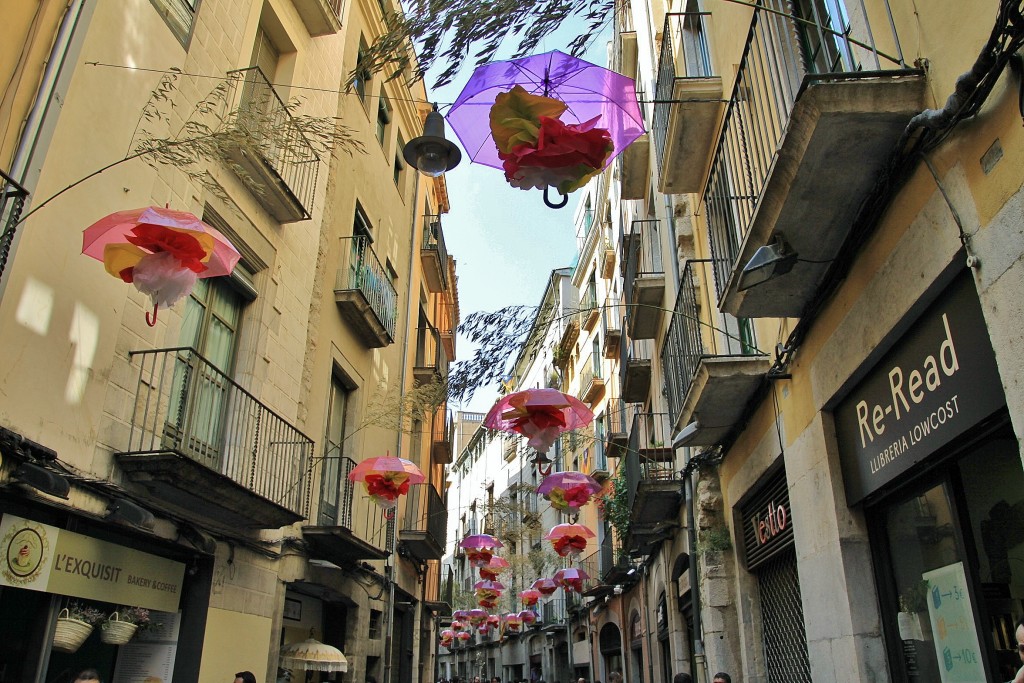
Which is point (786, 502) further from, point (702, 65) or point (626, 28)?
point (626, 28)

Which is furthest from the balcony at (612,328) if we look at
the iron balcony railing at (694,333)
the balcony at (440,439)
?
the iron balcony railing at (694,333)

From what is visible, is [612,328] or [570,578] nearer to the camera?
[570,578]

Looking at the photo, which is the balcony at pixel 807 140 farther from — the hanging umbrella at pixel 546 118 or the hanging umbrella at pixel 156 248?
the hanging umbrella at pixel 156 248

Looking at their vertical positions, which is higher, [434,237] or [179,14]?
[434,237]

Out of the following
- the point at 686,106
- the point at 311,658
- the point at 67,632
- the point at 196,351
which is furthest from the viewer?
the point at 311,658

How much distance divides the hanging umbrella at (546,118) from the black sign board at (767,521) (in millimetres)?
3322

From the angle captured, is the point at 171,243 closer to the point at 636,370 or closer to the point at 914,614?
the point at 914,614

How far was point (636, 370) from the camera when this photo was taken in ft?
48.2

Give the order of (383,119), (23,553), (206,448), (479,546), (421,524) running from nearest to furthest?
1. (23,553)
2. (206,448)
3. (383,119)
4. (421,524)
5. (479,546)

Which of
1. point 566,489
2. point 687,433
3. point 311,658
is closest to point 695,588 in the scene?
point 687,433

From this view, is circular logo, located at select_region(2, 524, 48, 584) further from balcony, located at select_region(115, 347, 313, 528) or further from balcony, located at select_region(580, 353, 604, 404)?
balcony, located at select_region(580, 353, 604, 404)

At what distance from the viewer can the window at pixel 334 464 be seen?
1053cm

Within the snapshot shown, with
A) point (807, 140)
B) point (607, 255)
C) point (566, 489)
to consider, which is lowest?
point (807, 140)

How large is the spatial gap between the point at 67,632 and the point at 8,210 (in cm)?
302
